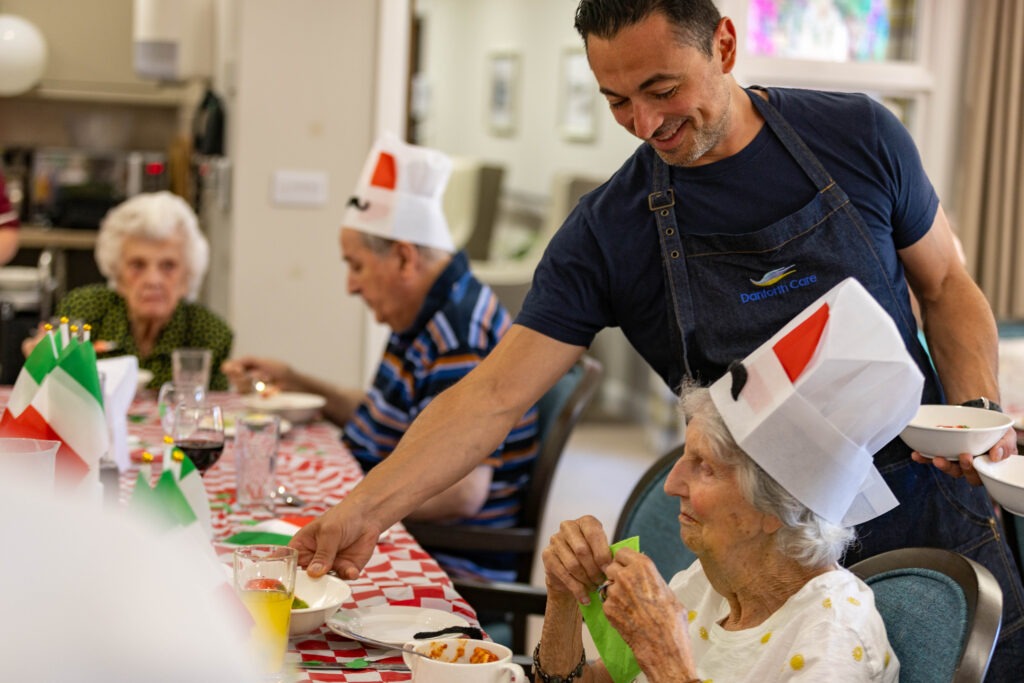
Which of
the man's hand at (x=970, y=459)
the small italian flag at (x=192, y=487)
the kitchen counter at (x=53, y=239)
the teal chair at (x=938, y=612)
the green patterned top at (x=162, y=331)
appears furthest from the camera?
the kitchen counter at (x=53, y=239)

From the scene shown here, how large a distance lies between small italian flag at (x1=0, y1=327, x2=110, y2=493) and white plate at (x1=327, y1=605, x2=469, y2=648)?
383mm

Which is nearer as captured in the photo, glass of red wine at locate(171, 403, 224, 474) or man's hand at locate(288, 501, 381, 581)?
man's hand at locate(288, 501, 381, 581)

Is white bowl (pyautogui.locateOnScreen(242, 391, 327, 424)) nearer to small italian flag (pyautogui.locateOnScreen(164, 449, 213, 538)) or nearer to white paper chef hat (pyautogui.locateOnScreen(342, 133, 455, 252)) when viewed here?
white paper chef hat (pyautogui.locateOnScreen(342, 133, 455, 252))

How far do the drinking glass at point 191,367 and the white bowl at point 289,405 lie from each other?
17cm

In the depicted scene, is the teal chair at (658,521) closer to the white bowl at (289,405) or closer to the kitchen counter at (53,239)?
the white bowl at (289,405)

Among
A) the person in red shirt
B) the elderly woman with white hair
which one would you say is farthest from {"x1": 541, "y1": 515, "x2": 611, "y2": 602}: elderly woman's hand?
the person in red shirt

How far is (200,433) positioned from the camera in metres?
2.17

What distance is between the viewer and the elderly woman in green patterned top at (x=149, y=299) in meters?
3.46

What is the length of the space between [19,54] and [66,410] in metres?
5.24

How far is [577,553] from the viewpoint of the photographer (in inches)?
59.2

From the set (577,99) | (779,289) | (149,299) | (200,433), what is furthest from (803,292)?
(577,99)

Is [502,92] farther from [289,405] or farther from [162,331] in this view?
[289,405]

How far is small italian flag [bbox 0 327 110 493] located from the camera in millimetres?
1718

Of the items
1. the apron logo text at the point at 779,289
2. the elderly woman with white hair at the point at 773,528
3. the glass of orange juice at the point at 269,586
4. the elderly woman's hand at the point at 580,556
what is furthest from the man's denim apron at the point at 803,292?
the glass of orange juice at the point at 269,586
